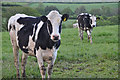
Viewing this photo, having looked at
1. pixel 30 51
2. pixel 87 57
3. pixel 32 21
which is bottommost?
pixel 87 57

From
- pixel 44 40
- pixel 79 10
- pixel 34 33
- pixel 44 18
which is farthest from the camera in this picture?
pixel 79 10

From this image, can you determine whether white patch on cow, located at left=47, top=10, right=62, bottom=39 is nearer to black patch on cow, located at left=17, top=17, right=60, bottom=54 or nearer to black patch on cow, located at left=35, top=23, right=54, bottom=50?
black patch on cow, located at left=17, top=17, right=60, bottom=54

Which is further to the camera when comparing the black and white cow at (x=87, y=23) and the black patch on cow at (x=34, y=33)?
the black and white cow at (x=87, y=23)

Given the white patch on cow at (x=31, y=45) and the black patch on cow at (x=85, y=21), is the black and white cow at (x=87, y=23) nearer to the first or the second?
the black patch on cow at (x=85, y=21)

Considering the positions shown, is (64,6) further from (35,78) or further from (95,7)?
(35,78)

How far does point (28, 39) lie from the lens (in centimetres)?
711

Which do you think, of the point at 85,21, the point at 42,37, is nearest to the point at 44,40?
the point at 42,37

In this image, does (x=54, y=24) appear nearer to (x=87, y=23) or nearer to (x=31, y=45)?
(x=31, y=45)

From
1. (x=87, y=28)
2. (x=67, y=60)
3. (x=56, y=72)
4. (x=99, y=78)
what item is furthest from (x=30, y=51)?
(x=87, y=28)

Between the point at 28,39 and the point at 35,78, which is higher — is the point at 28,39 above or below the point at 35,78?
above

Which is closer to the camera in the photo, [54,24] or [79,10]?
[54,24]

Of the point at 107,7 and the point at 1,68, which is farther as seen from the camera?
the point at 107,7

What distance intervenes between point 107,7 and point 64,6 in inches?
409

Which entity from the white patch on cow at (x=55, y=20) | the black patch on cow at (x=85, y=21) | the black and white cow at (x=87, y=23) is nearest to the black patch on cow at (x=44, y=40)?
the white patch on cow at (x=55, y=20)
